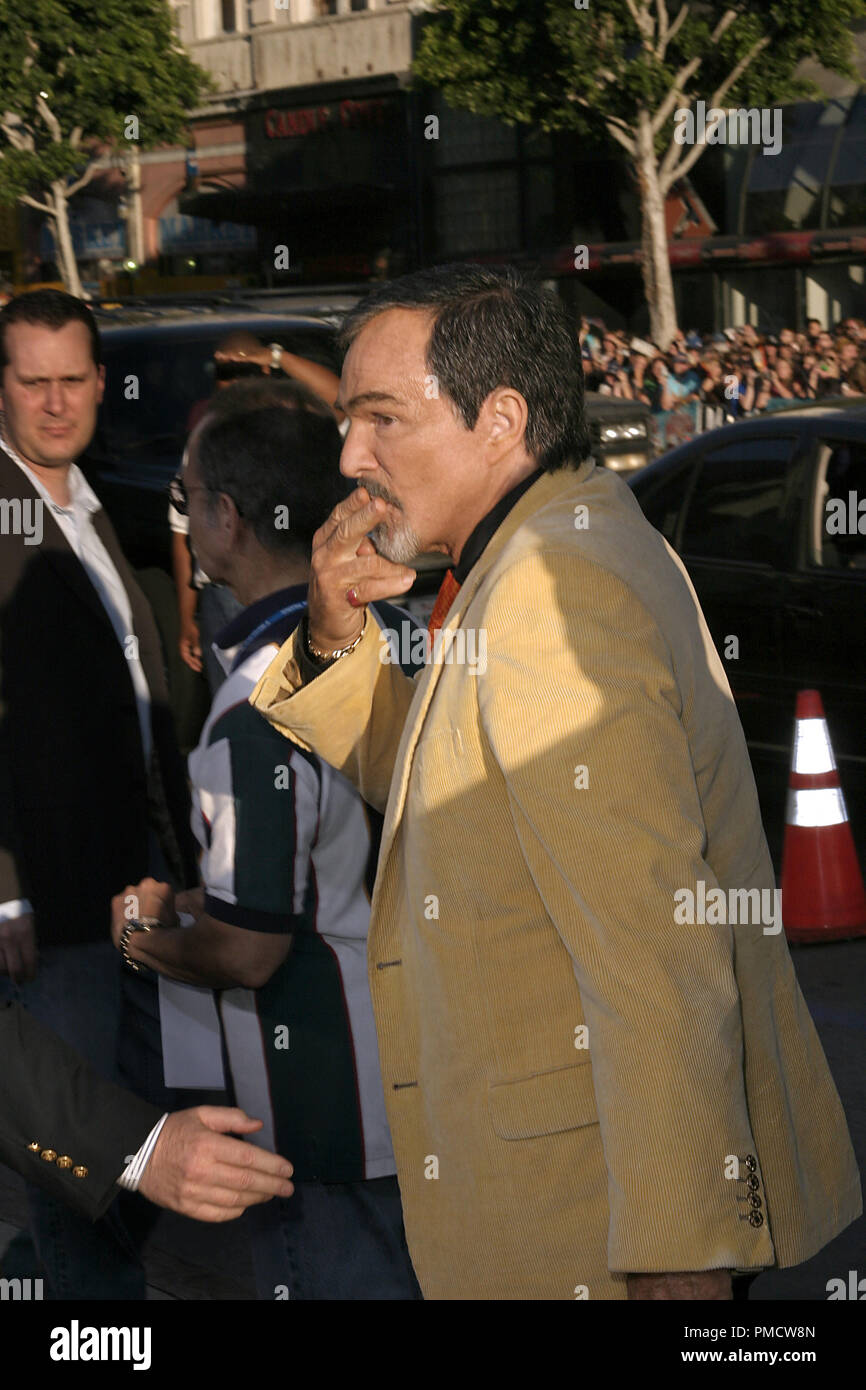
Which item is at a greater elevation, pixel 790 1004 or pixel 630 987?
pixel 630 987

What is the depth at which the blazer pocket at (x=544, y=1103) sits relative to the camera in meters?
1.89

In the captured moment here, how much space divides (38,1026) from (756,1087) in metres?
0.92

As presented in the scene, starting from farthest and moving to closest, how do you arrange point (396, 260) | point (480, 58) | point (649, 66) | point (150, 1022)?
point (396, 260) → point (480, 58) → point (649, 66) → point (150, 1022)

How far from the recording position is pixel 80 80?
31531 millimetres

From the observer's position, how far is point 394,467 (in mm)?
2123

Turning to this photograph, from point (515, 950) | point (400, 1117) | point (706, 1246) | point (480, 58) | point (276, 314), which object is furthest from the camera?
point (480, 58)

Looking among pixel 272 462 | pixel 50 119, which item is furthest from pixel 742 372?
pixel 50 119

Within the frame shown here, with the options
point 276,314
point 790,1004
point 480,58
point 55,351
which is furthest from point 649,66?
point 790,1004

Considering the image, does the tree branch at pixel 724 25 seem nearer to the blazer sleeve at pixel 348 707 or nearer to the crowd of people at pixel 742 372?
the crowd of people at pixel 742 372

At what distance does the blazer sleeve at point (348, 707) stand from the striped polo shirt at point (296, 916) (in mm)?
79

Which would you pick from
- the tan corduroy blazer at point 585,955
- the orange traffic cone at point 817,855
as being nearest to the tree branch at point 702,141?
the orange traffic cone at point 817,855

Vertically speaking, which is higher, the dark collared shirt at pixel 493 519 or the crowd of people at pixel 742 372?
the crowd of people at pixel 742 372

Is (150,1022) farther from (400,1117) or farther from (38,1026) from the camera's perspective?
(400,1117)

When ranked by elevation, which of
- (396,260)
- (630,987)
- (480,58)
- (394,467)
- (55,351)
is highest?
(480,58)
